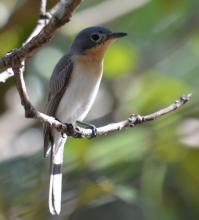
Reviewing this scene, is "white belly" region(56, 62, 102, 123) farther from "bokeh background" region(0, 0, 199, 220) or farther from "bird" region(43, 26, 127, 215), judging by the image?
"bokeh background" region(0, 0, 199, 220)

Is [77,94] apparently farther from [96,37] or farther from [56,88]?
[96,37]

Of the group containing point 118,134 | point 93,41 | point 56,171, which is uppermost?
point 93,41

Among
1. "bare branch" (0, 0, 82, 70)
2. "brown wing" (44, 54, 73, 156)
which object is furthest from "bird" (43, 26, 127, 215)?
"bare branch" (0, 0, 82, 70)

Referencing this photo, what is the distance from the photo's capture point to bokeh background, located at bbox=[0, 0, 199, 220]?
468cm

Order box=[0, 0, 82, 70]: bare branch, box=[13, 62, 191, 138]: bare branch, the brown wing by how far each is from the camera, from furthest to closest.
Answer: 1. the brown wing
2. box=[13, 62, 191, 138]: bare branch
3. box=[0, 0, 82, 70]: bare branch

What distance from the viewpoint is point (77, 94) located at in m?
4.27

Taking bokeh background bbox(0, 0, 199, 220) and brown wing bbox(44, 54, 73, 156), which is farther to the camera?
bokeh background bbox(0, 0, 199, 220)

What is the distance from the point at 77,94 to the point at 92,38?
33 cm

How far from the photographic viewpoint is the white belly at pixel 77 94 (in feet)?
14.0

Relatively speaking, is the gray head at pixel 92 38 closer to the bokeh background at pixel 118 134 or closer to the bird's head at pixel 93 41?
the bird's head at pixel 93 41

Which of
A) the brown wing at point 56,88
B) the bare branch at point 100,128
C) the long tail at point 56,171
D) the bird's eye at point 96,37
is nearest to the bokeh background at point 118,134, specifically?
the long tail at point 56,171

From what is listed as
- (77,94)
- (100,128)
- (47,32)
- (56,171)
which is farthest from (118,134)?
(47,32)

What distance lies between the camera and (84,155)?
16.0 ft

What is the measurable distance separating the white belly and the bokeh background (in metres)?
0.53
